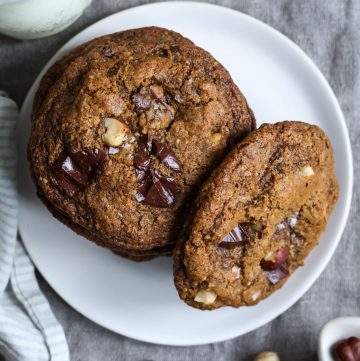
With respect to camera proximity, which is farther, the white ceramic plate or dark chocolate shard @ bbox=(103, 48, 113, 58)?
the white ceramic plate

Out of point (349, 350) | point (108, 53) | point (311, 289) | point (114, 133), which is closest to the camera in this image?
point (114, 133)

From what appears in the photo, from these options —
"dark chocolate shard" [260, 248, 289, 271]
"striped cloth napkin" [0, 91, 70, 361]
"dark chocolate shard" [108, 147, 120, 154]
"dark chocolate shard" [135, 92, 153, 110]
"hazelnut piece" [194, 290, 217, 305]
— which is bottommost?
"striped cloth napkin" [0, 91, 70, 361]

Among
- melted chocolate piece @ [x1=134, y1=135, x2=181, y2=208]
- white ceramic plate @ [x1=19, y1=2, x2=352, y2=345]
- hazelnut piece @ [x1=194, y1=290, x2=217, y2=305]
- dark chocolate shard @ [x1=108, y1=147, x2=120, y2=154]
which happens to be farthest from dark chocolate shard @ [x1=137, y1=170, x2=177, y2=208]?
white ceramic plate @ [x1=19, y1=2, x2=352, y2=345]

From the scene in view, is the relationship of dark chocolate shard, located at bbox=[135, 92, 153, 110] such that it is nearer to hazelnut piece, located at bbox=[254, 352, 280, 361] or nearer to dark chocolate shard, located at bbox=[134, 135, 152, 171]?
dark chocolate shard, located at bbox=[134, 135, 152, 171]

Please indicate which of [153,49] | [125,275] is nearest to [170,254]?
[125,275]

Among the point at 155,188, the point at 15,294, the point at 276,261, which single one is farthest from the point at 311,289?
the point at 15,294

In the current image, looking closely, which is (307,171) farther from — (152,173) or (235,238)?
(152,173)
